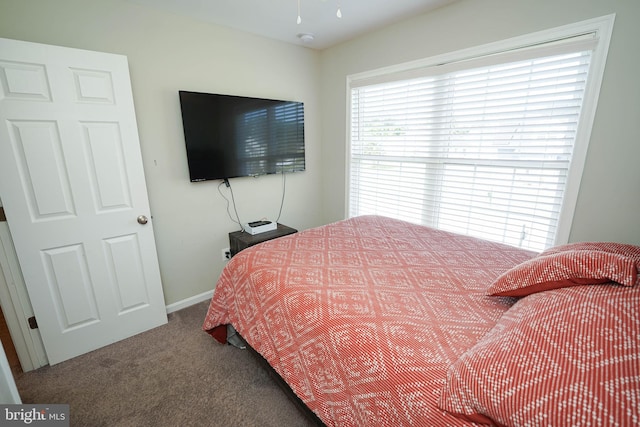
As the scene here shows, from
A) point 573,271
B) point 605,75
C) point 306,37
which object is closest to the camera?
point 573,271

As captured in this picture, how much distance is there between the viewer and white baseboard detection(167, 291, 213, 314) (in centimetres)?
254

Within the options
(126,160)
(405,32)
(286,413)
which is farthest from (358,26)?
(286,413)

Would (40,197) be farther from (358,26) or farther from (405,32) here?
(405,32)

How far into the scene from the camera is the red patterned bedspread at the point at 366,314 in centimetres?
94

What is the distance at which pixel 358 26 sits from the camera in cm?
256

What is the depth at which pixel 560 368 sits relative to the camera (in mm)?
679

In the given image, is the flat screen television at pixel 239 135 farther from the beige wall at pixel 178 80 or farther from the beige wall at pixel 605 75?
the beige wall at pixel 605 75

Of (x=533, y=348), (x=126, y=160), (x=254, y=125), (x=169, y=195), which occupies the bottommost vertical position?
(x=533, y=348)

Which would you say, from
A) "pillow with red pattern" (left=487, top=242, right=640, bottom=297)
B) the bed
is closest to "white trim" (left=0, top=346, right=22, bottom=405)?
the bed

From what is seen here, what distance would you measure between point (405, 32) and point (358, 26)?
45 cm

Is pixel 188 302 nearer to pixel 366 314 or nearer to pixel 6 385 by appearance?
pixel 6 385

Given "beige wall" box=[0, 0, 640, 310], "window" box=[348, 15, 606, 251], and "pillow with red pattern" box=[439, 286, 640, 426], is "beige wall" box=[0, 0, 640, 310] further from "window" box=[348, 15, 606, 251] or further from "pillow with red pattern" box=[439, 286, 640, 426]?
"pillow with red pattern" box=[439, 286, 640, 426]

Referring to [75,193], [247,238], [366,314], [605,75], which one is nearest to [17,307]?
[75,193]

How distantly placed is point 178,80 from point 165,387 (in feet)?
7.68
